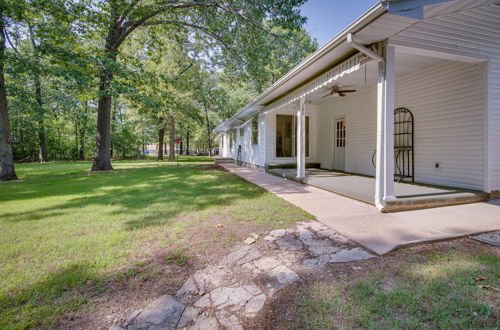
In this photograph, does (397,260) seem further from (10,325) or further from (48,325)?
(10,325)

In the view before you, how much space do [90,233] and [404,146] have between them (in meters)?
6.57

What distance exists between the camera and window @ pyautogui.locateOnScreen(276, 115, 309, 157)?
886 cm

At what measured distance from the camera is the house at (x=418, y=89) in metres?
3.38

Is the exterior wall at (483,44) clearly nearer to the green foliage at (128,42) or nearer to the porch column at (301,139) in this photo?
the porch column at (301,139)

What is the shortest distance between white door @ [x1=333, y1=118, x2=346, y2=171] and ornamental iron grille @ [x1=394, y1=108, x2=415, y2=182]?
85.1 inches

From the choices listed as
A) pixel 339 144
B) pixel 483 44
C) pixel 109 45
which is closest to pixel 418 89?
pixel 483 44

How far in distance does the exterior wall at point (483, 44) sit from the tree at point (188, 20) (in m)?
4.54

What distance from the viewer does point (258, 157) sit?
983cm

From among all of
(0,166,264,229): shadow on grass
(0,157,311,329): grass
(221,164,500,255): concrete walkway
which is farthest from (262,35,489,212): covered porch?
(0,166,264,229): shadow on grass

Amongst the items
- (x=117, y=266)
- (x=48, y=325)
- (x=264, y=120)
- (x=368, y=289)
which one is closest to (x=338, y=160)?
(x=264, y=120)

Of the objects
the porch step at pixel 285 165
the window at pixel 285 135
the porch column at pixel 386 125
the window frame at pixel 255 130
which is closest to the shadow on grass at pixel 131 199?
the porch column at pixel 386 125

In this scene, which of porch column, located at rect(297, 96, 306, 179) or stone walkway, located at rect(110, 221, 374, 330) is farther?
porch column, located at rect(297, 96, 306, 179)

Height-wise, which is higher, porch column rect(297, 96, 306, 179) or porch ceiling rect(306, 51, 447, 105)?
porch ceiling rect(306, 51, 447, 105)

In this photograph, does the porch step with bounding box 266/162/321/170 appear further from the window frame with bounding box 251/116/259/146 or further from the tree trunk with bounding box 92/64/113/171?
the tree trunk with bounding box 92/64/113/171
